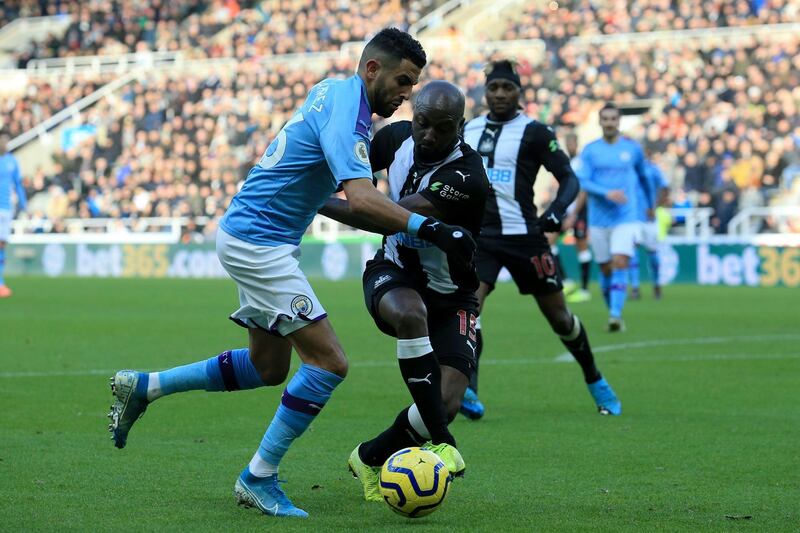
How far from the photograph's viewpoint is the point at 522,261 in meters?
8.52

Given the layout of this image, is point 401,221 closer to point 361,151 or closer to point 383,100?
point 361,151

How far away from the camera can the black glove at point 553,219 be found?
8086 millimetres

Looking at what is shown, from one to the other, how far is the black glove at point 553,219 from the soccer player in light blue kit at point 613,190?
7346 millimetres

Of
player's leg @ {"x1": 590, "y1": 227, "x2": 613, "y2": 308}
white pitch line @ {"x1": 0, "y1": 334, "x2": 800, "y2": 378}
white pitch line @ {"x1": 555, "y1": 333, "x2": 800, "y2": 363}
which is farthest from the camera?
player's leg @ {"x1": 590, "y1": 227, "x2": 613, "y2": 308}

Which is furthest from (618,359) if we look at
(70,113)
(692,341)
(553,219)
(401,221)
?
(70,113)

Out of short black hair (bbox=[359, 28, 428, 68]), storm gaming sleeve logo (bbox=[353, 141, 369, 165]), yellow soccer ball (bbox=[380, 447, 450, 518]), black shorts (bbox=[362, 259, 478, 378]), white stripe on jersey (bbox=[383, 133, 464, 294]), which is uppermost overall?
short black hair (bbox=[359, 28, 428, 68])

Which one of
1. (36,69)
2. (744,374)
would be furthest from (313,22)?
(744,374)

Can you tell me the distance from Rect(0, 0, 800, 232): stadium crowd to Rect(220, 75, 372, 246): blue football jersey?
19.8 meters

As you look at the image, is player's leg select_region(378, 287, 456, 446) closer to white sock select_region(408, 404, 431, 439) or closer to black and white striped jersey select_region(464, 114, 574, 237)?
white sock select_region(408, 404, 431, 439)

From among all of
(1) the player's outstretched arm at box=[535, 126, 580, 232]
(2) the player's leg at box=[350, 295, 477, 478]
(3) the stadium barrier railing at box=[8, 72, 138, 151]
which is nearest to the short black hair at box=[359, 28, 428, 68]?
(2) the player's leg at box=[350, 295, 477, 478]

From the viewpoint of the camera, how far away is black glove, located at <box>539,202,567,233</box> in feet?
26.5

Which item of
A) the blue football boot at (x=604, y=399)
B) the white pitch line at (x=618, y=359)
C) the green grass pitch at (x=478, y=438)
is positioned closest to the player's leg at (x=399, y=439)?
the green grass pitch at (x=478, y=438)

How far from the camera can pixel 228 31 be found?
136ft

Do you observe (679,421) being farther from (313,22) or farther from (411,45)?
(313,22)
